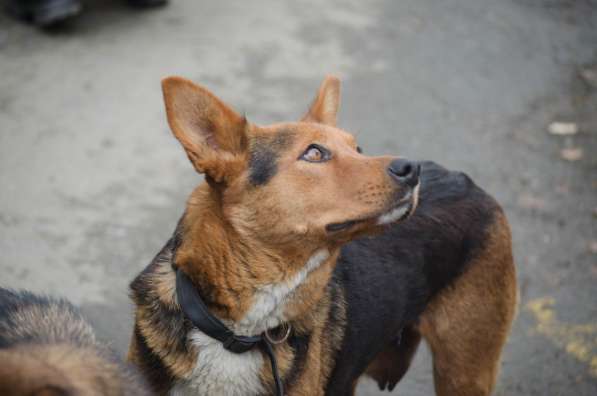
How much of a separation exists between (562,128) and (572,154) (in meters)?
0.40

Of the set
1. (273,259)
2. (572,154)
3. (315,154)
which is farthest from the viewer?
(572,154)

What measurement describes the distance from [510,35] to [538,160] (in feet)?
8.10

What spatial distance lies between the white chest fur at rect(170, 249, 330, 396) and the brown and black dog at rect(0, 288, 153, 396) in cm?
47

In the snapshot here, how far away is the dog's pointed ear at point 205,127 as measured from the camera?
2746mm

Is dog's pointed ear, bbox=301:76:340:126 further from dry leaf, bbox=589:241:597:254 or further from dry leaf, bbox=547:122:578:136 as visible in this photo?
dry leaf, bbox=547:122:578:136

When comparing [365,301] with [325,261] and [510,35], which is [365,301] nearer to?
[325,261]

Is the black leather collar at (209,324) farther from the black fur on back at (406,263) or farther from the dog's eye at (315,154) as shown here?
the dog's eye at (315,154)

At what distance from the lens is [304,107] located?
640cm

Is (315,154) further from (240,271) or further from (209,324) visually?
(209,324)

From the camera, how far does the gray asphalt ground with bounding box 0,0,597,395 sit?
15.5 ft

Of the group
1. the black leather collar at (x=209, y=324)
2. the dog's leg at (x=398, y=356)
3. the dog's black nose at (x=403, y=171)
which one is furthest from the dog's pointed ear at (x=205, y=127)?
the dog's leg at (x=398, y=356)

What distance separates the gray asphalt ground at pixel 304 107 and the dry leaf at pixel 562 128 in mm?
80

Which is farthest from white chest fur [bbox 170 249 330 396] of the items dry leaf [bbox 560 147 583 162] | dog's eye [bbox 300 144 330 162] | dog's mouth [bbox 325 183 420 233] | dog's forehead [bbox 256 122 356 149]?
dry leaf [bbox 560 147 583 162]

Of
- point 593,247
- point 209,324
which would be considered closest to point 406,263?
point 209,324
